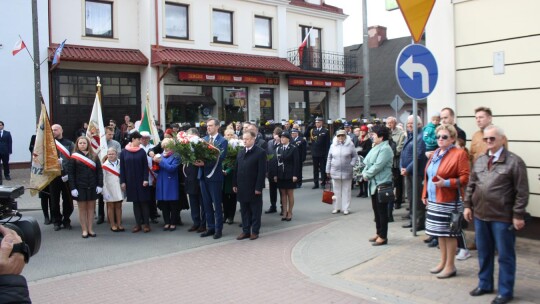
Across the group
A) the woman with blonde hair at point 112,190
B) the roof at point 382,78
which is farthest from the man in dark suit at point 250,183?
the roof at point 382,78

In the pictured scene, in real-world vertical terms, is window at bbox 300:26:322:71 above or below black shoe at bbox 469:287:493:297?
above

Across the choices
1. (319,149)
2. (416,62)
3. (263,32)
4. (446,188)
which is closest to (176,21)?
(263,32)

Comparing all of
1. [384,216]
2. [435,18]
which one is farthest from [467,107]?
[384,216]

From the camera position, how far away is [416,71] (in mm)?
7055

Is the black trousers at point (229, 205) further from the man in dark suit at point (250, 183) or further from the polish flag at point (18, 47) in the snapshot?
the polish flag at point (18, 47)

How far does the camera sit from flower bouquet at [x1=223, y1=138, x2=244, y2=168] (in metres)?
9.53

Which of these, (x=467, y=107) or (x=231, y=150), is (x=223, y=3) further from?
(x=467, y=107)

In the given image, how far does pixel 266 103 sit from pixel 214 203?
55.3ft

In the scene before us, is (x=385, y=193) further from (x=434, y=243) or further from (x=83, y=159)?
(x=83, y=159)

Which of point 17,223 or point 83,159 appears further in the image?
point 83,159

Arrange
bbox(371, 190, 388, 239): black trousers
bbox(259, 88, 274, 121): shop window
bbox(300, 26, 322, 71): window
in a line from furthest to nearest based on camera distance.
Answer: bbox(300, 26, 322, 71): window, bbox(259, 88, 274, 121): shop window, bbox(371, 190, 388, 239): black trousers

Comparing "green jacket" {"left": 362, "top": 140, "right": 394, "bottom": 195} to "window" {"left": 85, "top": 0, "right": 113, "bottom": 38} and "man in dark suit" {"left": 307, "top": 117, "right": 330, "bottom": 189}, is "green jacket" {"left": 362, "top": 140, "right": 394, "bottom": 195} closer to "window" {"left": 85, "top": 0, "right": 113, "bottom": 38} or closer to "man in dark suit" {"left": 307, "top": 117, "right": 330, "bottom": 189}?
"man in dark suit" {"left": 307, "top": 117, "right": 330, "bottom": 189}

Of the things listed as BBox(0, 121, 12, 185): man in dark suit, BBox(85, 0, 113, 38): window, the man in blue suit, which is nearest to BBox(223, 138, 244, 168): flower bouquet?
the man in blue suit

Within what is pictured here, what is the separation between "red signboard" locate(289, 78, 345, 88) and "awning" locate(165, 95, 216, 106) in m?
4.50
